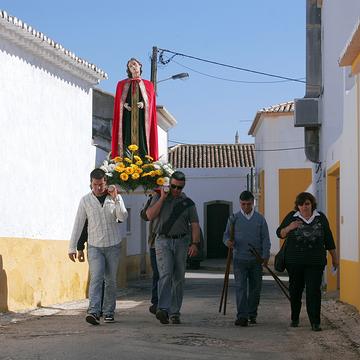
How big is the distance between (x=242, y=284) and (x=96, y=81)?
851cm

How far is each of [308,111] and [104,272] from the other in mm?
11513

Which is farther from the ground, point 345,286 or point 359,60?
point 359,60

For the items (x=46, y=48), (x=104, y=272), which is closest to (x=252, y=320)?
(x=104, y=272)

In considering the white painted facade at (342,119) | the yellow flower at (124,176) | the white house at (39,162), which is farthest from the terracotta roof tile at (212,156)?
the yellow flower at (124,176)

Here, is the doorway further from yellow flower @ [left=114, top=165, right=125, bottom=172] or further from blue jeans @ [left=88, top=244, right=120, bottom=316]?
blue jeans @ [left=88, top=244, right=120, bottom=316]

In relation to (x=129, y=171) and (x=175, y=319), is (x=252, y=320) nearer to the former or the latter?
(x=175, y=319)

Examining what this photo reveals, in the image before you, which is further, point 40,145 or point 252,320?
point 40,145

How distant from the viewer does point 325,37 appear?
20.0 meters

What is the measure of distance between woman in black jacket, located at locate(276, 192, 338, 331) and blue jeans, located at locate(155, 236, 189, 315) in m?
1.29

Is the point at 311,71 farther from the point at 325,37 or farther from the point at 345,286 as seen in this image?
the point at 345,286

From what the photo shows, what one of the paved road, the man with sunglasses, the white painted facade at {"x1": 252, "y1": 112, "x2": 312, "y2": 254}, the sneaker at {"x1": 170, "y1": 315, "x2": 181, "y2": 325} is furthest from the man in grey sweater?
the white painted facade at {"x1": 252, "y1": 112, "x2": 312, "y2": 254}

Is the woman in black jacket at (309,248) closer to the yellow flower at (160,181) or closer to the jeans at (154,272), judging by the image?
the jeans at (154,272)

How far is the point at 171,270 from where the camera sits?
35.2ft

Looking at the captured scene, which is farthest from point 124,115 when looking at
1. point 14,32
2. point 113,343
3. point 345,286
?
point 113,343
